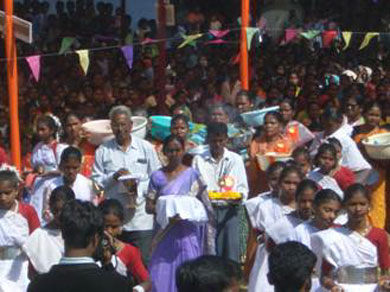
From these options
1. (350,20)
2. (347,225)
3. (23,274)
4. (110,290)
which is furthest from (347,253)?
(350,20)

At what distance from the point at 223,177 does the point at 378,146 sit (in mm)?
1612

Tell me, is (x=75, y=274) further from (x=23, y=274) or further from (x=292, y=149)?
(x=292, y=149)

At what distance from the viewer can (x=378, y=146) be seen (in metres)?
11.0

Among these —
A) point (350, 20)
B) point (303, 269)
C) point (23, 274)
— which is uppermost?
point (350, 20)

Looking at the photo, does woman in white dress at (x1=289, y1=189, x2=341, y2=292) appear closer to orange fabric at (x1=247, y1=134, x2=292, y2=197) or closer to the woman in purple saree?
the woman in purple saree

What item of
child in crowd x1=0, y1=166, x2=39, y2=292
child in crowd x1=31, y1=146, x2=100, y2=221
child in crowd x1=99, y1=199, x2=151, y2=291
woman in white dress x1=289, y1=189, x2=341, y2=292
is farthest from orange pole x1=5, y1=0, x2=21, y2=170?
woman in white dress x1=289, y1=189, x2=341, y2=292

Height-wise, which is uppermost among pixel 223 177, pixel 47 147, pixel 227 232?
pixel 47 147

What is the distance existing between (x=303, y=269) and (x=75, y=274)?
40.7 inches

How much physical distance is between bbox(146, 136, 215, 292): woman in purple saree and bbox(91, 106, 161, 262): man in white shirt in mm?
511

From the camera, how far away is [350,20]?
19.9 m

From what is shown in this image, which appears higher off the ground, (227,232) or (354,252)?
(354,252)

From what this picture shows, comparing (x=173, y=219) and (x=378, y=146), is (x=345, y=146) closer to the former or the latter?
(x=378, y=146)

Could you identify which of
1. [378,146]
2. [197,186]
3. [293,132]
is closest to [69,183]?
[197,186]

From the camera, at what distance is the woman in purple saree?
945cm
